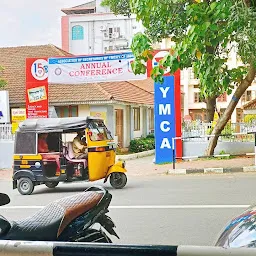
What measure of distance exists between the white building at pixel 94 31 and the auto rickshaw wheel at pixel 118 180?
43.2 metres

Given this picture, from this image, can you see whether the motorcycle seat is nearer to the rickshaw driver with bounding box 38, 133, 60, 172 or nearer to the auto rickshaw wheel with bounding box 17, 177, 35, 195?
the rickshaw driver with bounding box 38, 133, 60, 172

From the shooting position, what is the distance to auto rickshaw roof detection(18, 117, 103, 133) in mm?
10430

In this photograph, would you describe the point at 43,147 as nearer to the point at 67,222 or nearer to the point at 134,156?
the point at 67,222

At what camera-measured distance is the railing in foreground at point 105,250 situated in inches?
70.0

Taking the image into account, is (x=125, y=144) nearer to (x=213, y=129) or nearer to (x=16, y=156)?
(x=213, y=129)

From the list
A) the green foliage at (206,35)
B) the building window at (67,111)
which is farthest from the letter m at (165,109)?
the building window at (67,111)

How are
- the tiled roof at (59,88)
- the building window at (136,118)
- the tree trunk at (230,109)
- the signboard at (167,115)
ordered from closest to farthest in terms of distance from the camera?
1. the tree trunk at (230,109)
2. the signboard at (167,115)
3. the tiled roof at (59,88)
4. the building window at (136,118)

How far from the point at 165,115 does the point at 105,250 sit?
14.8 metres

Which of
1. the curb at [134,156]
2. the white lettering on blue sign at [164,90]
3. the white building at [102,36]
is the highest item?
the white building at [102,36]

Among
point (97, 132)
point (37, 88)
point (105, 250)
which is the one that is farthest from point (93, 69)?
point (105, 250)

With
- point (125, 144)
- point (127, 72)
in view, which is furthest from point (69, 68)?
point (125, 144)

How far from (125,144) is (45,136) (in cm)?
1454

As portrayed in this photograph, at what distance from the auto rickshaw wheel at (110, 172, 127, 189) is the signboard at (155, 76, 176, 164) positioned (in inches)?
226

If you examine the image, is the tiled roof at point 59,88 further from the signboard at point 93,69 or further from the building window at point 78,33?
the building window at point 78,33
